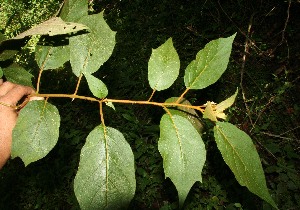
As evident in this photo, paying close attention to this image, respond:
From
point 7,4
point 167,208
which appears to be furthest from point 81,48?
point 7,4

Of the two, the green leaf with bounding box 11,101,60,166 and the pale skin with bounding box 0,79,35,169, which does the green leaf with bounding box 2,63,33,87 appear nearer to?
the pale skin with bounding box 0,79,35,169

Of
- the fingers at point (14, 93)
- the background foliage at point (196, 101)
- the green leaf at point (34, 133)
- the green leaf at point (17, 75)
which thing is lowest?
the background foliage at point (196, 101)

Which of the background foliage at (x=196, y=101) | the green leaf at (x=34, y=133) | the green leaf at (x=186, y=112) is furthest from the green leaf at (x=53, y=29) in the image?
the background foliage at (x=196, y=101)

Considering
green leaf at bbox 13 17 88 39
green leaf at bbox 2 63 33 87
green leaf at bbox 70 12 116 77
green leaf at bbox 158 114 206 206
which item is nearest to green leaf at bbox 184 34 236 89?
green leaf at bbox 158 114 206 206

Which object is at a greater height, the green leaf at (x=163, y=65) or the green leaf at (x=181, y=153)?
the green leaf at (x=163, y=65)

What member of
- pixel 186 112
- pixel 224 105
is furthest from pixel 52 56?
pixel 224 105

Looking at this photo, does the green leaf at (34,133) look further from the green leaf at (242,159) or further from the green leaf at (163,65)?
the green leaf at (242,159)

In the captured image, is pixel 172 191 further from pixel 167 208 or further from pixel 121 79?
pixel 121 79
